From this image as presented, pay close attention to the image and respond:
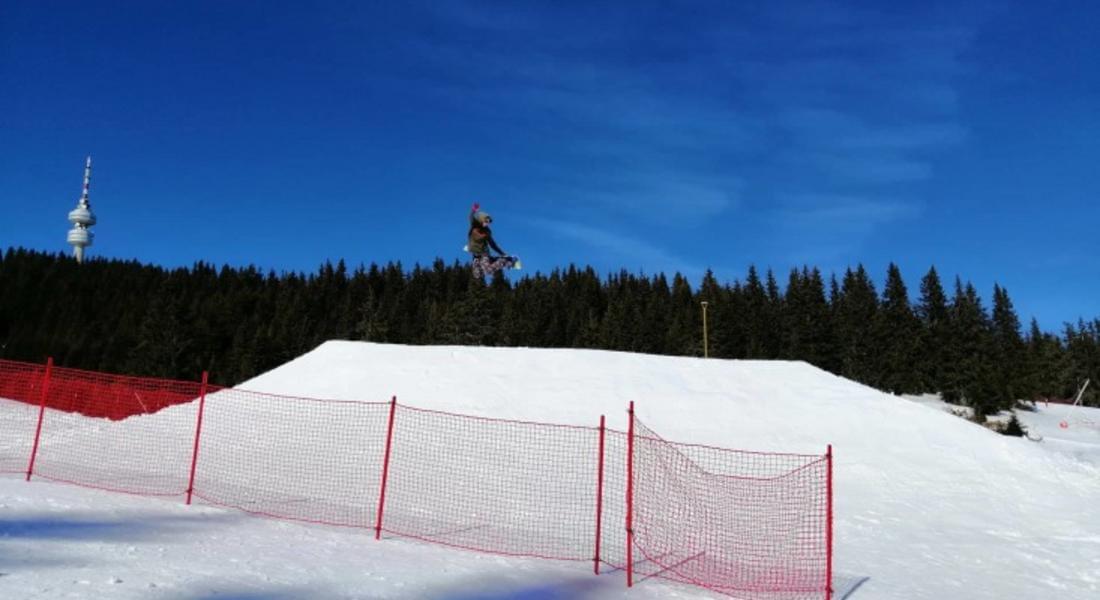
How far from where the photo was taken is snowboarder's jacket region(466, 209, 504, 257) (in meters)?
27.2

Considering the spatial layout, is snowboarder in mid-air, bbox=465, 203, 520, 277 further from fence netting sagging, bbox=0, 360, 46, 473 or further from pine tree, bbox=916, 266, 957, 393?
pine tree, bbox=916, 266, 957, 393

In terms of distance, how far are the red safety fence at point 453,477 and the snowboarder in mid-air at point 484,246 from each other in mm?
10288

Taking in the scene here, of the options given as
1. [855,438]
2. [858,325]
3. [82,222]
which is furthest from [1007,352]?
[82,222]

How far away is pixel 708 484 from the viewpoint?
564 inches

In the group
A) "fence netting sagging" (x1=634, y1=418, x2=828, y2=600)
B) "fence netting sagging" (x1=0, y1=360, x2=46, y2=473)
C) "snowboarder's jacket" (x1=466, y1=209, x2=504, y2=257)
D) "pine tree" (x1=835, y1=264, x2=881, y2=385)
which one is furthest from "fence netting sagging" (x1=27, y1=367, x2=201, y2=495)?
"pine tree" (x1=835, y1=264, x2=881, y2=385)

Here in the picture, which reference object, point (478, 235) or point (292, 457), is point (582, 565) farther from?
point (478, 235)

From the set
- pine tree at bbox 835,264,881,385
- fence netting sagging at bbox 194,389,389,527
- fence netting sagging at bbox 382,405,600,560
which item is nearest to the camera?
fence netting sagging at bbox 382,405,600,560

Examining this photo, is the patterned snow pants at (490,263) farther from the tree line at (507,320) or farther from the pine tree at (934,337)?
the pine tree at (934,337)

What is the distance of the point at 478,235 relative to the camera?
27.2 meters

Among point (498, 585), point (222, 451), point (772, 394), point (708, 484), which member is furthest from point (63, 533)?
point (772, 394)

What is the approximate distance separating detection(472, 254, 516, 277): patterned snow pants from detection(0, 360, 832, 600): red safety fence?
10.3 m

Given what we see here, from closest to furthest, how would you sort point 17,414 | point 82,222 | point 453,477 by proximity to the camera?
point 453,477 < point 17,414 < point 82,222

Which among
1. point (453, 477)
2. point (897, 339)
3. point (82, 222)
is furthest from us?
point (82, 222)

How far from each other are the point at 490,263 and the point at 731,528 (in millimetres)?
17276
